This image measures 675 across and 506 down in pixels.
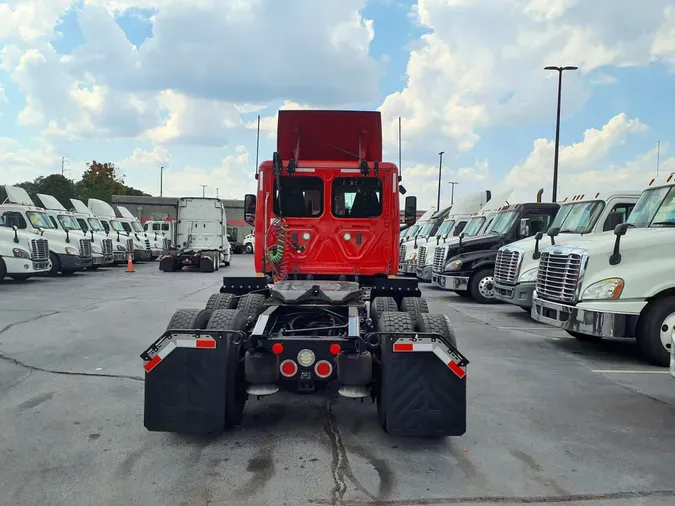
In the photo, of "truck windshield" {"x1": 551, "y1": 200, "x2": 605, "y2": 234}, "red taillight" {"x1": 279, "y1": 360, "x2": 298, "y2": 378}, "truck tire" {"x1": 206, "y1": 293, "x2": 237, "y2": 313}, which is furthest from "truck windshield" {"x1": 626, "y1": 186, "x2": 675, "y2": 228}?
"red taillight" {"x1": 279, "y1": 360, "x2": 298, "y2": 378}

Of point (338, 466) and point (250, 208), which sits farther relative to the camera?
point (250, 208)

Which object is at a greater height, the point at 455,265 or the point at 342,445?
the point at 455,265

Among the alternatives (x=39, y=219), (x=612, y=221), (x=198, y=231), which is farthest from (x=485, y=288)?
(x=198, y=231)

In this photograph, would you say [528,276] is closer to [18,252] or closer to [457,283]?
[457,283]

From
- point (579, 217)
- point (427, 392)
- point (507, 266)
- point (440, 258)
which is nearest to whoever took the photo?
point (427, 392)

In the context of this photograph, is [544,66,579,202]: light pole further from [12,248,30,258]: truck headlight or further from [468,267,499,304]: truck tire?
[12,248,30,258]: truck headlight

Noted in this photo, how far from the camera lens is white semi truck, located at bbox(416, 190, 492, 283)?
1888cm

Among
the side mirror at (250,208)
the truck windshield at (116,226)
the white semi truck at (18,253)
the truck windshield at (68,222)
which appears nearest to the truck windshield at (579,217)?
the side mirror at (250,208)

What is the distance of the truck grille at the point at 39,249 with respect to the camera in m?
17.6

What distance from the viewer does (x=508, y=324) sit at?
37.2ft

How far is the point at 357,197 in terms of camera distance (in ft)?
26.2

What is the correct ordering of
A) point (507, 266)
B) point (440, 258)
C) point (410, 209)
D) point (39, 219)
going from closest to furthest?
point (410, 209)
point (507, 266)
point (440, 258)
point (39, 219)

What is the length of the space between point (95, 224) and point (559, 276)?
2277cm

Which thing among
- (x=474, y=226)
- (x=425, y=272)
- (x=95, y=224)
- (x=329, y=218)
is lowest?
(x=425, y=272)
